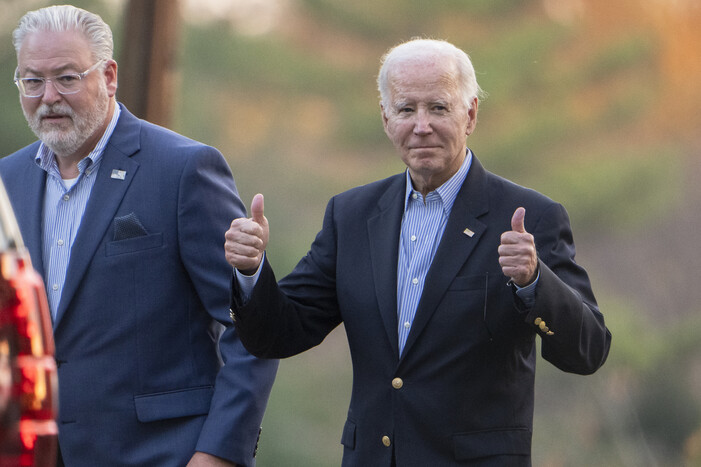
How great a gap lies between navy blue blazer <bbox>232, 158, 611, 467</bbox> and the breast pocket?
421mm

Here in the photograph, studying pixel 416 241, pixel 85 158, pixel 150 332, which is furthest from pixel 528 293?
pixel 85 158

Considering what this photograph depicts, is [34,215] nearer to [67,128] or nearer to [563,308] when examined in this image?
[67,128]

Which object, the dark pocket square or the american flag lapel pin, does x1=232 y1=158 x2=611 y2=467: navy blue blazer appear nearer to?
the dark pocket square

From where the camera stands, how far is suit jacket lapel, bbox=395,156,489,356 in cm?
336

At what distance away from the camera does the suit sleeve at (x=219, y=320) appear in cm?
358

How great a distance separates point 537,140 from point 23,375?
10342 millimetres

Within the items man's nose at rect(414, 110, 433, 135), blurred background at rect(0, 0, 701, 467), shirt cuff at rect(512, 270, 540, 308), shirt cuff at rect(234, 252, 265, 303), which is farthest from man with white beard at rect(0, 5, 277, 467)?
blurred background at rect(0, 0, 701, 467)

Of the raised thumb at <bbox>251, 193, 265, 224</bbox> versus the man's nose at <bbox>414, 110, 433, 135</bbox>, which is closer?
the raised thumb at <bbox>251, 193, 265, 224</bbox>

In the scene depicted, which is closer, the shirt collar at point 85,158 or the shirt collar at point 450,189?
the shirt collar at point 450,189

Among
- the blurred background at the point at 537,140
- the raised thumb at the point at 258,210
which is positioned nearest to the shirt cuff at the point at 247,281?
the raised thumb at the point at 258,210

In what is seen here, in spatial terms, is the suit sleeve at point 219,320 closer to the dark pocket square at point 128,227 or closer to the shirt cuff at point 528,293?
the dark pocket square at point 128,227

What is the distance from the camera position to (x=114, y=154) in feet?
12.5

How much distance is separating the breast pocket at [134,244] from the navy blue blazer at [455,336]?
0.42 meters

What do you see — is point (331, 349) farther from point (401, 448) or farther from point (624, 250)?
point (401, 448)
